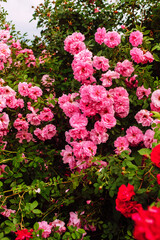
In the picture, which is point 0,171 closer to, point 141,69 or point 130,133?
point 130,133

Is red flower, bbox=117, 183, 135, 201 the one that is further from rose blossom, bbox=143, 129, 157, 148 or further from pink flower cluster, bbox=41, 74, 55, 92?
pink flower cluster, bbox=41, 74, 55, 92

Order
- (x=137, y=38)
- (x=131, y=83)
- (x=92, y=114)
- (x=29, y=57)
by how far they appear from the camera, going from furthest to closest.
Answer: (x=29, y=57) < (x=131, y=83) < (x=137, y=38) < (x=92, y=114)

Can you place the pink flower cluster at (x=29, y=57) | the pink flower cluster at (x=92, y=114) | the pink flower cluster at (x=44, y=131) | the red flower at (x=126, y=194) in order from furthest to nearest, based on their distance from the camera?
the pink flower cluster at (x=29, y=57), the pink flower cluster at (x=44, y=131), the pink flower cluster at (x=92, y=114), the red flower at (x=126, y=194)

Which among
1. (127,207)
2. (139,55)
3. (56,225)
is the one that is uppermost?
(139,55)

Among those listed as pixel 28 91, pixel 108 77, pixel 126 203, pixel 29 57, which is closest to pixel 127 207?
pixel 126 203

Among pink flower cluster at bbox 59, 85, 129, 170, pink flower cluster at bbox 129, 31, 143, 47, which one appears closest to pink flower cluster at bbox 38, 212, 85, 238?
pink flower cluster at bbox 59, 85, 129, 170

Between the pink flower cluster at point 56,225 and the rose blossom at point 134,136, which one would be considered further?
the rose blossom at point 134,136

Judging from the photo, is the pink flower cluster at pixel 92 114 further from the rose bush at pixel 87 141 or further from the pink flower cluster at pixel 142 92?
the pink flower cluster at pixel 142 92

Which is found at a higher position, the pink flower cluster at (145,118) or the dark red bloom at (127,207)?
the pink flower cluster at (145,118)

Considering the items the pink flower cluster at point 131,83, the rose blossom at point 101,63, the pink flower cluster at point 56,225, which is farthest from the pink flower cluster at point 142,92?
the pink flower cluster at point 56,225

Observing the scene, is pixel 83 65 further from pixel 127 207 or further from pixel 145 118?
pixel 127 207

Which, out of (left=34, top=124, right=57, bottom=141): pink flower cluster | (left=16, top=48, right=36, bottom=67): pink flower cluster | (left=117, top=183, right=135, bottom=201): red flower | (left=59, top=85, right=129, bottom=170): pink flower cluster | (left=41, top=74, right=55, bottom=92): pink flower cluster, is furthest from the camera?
(left=16, top=48, right=36, bottom=67): pink flower cluster

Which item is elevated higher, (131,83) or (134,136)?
(131,83)

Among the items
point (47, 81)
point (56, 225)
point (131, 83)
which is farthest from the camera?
point (47, 81)
